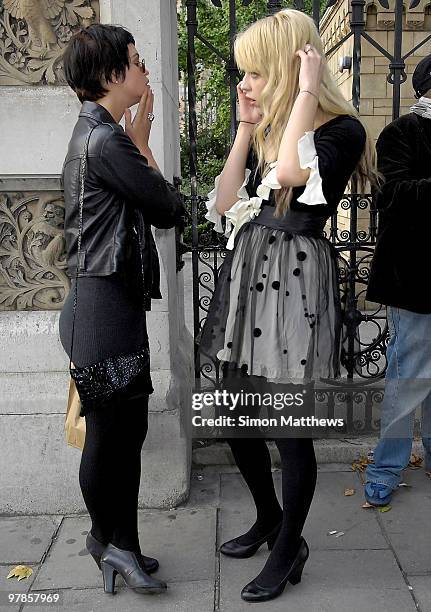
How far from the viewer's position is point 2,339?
3.30 metres

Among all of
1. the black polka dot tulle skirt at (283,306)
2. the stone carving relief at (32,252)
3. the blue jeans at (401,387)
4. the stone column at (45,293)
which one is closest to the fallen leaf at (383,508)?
the blue jeans at (401,387)

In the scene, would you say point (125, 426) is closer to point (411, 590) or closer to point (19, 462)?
point (19, 462)

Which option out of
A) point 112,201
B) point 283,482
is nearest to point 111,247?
point 112,201

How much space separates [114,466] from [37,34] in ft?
6.68

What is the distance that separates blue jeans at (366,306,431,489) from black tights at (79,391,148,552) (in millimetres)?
1325

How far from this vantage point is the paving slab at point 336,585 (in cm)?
261

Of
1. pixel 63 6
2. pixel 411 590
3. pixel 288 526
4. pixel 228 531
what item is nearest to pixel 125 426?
pixel 288 526

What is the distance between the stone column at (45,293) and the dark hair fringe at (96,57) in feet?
2.56

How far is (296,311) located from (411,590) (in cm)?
125

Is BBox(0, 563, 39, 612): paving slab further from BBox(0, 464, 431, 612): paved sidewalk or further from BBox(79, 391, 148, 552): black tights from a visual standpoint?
BBox(79, 391, 148, 552): black tights

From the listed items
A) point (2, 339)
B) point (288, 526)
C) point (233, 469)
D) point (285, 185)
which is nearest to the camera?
point (285, 185)

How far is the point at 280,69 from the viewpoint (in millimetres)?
2365

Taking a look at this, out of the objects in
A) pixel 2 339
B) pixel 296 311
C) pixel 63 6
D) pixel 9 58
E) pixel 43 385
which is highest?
pixel 63 6

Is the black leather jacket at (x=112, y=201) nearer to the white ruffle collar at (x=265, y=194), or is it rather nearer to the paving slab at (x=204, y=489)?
the white ruffle collar at (x=265, y=194)
